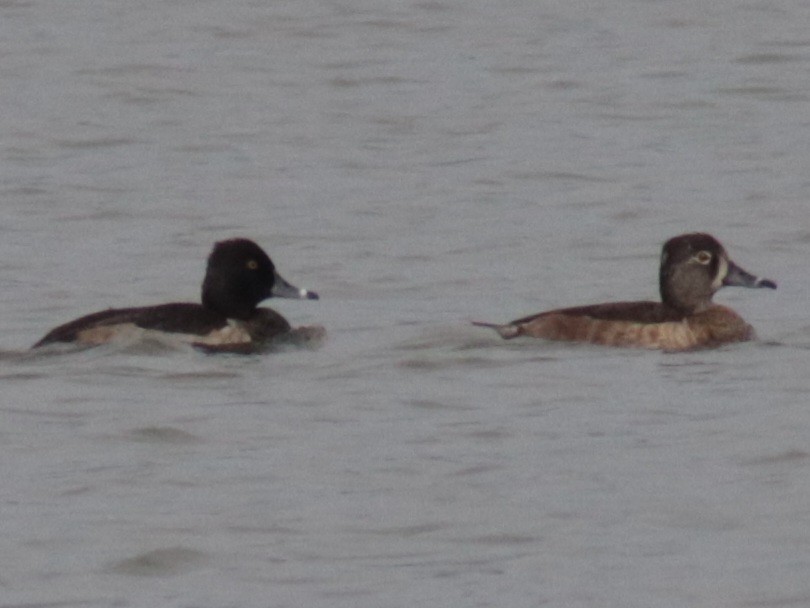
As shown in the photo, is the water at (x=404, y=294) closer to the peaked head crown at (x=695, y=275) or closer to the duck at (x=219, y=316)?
the duck at (x=219, y=316)

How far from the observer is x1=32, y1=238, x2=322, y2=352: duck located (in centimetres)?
1198

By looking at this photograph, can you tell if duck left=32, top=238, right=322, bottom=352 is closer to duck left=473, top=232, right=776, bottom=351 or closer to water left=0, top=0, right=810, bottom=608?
water left=0, top=0, right=810, bottom=608

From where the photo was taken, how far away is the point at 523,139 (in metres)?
20.1

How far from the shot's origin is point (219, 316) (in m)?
12.6

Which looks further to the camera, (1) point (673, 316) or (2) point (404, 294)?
(2) point (404, 294)

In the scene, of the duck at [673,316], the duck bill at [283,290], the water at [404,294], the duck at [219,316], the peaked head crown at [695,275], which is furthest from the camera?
the duck bill at [283,290]

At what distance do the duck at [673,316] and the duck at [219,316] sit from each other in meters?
1.05

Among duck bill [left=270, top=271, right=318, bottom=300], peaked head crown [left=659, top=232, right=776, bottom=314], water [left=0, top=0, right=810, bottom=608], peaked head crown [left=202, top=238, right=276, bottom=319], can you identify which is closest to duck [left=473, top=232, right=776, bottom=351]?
peaked head crown [left=659, top=232, right=776, bottom=314]

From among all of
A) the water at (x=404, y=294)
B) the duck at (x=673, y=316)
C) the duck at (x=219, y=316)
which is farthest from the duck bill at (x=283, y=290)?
the duck at (x=673, y=316)

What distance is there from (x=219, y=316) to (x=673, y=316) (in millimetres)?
2074

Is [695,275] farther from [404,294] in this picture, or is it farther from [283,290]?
[404,294]

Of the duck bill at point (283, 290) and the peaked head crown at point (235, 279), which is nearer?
the peaked head crown at point (235, 279)

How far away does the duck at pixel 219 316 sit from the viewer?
11977 millimetres

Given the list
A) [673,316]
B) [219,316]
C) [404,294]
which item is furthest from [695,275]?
[219,316]
